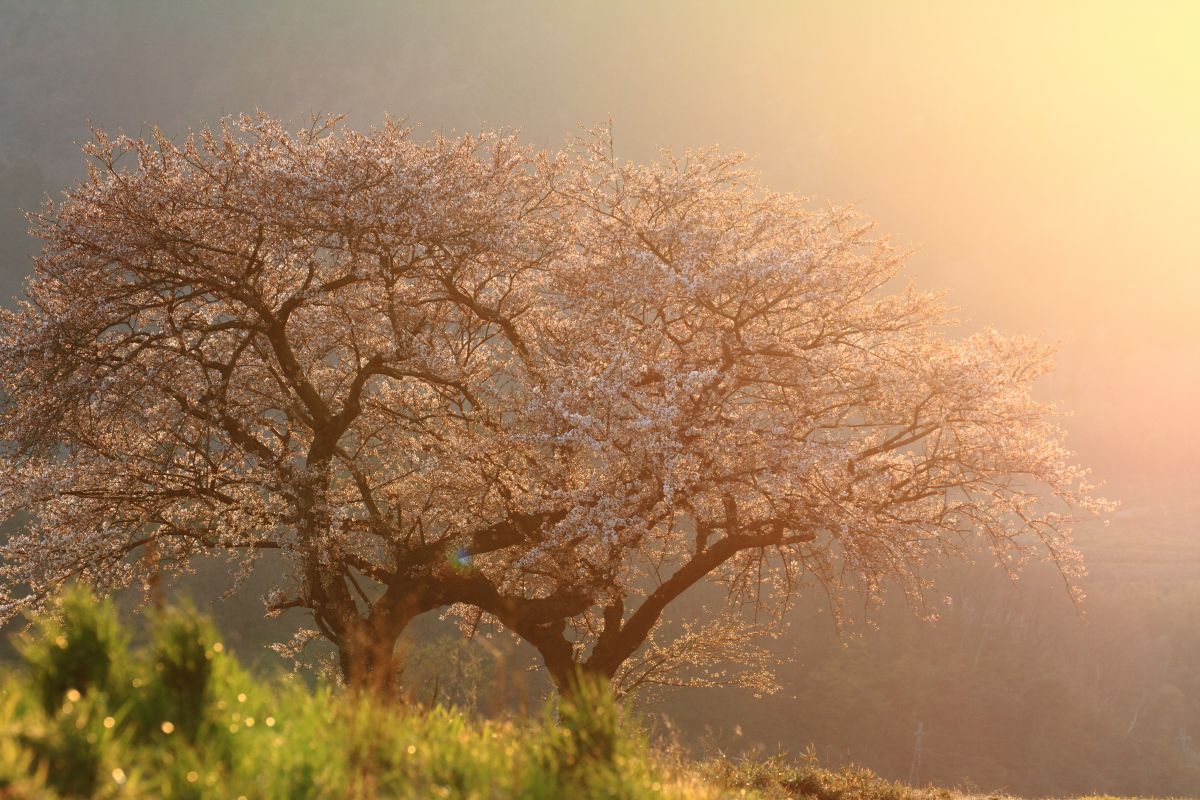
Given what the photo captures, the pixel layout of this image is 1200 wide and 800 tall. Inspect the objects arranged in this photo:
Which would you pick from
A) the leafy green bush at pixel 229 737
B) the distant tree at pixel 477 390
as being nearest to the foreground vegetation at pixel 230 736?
the leafy green bush at pixel 229 737

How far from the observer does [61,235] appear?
1489 centimetres

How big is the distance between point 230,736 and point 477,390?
40.8ft

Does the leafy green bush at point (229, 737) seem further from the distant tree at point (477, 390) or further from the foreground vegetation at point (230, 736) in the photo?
the distant tree at point (477, 390)

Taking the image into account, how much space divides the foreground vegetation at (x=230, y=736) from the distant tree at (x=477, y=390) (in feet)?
25.4

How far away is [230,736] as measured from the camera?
4605 millimetres

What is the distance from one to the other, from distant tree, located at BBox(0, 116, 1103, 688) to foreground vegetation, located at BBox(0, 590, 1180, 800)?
7.74 m

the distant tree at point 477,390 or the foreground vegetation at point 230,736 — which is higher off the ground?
the distant tree at point 477,390

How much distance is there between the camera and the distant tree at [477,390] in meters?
14.3

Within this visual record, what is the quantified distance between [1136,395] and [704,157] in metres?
214

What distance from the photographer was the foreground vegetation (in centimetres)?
407

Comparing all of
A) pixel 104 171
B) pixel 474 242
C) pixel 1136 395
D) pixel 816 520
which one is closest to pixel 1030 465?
pixel 816 520

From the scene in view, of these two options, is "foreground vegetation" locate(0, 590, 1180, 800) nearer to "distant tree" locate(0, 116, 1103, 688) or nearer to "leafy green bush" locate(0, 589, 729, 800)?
"leafy green bush" locate(0, 589, 729, 800)

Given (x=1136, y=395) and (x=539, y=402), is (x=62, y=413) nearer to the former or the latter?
(x=539, y=402)

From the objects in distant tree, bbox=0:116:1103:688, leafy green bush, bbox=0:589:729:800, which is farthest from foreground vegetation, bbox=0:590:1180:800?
distant tree, bbox=0:116:1103:688
